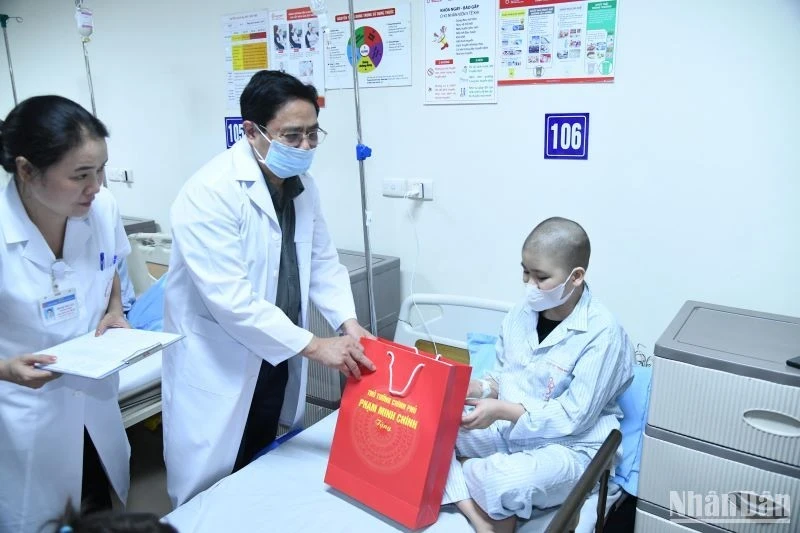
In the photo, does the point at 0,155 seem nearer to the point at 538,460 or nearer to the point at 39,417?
the point at 39,417

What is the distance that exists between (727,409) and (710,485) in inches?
7.7

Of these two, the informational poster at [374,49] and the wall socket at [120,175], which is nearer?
the informational poster at [374,49]

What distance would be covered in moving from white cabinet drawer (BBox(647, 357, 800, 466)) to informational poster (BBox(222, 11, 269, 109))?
6.96 ft

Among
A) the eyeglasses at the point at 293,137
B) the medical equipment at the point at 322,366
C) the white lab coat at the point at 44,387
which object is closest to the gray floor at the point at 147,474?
the medical equipment at the point at 322,366

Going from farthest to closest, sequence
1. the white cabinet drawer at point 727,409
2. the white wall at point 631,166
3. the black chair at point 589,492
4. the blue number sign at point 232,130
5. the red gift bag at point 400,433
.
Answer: the blue number sign at point 232,130, the white wall at point 631,166, the red gift bag at point 400,433, the white cabinet drawer at point 727,409, the black chair at point 589,492

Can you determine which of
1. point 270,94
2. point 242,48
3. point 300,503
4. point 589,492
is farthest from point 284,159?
point 242,48

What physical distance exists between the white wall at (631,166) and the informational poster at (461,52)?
45 millimetres

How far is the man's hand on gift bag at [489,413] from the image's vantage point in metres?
1.42

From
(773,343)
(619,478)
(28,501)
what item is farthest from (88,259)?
(773,343)

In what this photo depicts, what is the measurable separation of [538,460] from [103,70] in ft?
10.5

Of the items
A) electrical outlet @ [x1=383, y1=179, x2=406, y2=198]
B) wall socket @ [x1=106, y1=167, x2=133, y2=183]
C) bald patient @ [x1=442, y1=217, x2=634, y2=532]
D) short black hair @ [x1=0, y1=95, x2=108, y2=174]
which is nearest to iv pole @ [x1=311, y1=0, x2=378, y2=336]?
electrical outlet @ [x1=383, y1=179, x2=406, y2=198]

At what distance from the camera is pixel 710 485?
1.32m

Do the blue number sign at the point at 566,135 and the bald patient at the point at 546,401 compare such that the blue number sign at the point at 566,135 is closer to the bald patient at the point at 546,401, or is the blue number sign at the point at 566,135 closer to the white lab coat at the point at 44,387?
the bald patient at the point at 546,401

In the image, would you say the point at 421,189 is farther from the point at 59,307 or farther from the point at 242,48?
the point at 59,307
